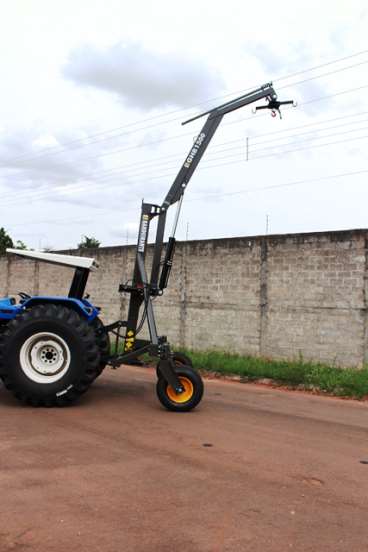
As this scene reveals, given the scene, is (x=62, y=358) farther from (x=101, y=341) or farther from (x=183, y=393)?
(x=183, y=393)

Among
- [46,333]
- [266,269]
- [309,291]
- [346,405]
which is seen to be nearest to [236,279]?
[266,269]

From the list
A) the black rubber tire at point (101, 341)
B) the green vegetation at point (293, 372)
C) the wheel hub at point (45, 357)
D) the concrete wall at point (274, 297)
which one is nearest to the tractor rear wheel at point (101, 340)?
the black rubber tire at point (101, 341)

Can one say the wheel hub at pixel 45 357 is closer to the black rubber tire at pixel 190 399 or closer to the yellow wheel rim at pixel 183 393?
the black rubber tire at pixel 190 399

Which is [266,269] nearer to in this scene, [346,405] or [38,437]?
[346,405]

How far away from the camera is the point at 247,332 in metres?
12.1

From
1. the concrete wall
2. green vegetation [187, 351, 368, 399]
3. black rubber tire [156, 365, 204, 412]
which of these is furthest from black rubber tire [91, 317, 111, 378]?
the concrete wall

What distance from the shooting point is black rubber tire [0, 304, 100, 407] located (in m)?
7.11

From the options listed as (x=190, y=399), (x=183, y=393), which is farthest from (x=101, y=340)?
(x=190, y=399)

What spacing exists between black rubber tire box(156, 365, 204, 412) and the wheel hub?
129 centimetres

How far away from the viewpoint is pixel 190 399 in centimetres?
716

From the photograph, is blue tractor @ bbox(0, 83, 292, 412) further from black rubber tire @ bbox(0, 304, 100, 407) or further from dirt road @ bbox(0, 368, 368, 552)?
dirt road @ bbox(0, 368, 368, 552)

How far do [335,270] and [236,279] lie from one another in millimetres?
2433

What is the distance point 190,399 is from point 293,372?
3582 mm

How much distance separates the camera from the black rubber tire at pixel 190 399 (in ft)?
23.4
